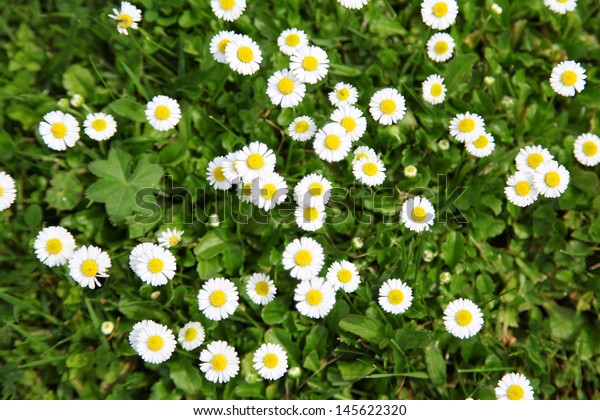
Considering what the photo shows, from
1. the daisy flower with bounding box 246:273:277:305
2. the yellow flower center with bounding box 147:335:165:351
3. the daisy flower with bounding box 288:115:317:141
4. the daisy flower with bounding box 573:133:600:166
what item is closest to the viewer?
the yellow flower center with bounding box 147:335:165:351

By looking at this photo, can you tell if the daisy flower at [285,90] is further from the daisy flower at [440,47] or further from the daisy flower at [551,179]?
the daisy flower at [551,179]

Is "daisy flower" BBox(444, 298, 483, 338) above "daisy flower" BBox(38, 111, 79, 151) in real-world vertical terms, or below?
below

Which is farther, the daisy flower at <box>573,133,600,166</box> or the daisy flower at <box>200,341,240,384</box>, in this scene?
the daisy flower at <box>573,133,600,166</box>

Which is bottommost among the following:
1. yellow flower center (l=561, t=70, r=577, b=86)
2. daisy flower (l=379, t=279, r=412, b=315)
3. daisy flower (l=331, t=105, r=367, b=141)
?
daisy flower (l=379, t=279, r=412, b=315)

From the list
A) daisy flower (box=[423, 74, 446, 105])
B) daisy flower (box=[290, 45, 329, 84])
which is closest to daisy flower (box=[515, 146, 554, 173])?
daisy flower (box=[423, 74, 446, 105])

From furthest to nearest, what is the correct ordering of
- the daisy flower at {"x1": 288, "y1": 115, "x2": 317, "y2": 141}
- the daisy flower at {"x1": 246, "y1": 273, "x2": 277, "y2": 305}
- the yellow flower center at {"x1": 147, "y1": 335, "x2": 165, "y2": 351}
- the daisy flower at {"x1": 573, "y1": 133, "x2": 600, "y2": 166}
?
1. the daisy flower at {"x1": 573, "y1": 133, "x2": 600, "y2": 166}
2. the daisy flower at {"x1": 288, "y1": 115, "x2": 317, "y2": 141}
3. the daisy flower at {"x1": 246, "y1": 273, "x2": 277, "y2": 305}
4. the yellow flower center at {"x1": 147, "y1": 335, "x2": 165, "y2": 351}

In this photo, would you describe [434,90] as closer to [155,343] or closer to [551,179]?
[551,179]

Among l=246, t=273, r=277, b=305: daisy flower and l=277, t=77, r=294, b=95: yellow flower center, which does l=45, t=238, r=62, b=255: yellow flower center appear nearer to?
l=246, t=273, r=277, b=305: daisy flower
